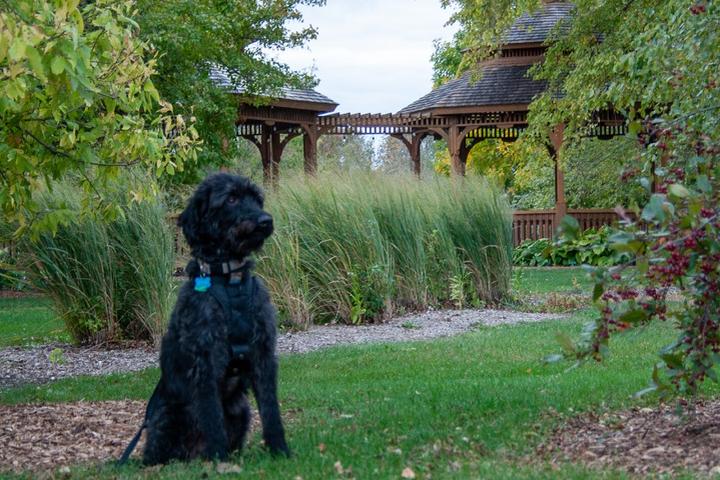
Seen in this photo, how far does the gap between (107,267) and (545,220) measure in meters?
18.1

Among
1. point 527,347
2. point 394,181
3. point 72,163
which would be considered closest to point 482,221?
point 394,181

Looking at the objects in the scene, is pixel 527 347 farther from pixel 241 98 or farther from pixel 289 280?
pixel 241 98

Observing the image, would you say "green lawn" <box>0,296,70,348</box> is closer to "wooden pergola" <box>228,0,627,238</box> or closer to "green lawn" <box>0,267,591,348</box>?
"green lawn" <box>0,267,591,348</box>

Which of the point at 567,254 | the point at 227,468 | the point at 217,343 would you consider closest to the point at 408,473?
the point at 227,468

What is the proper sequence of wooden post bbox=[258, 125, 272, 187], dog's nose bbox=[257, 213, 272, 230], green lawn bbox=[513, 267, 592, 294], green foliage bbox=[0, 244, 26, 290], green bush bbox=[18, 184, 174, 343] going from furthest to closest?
wooden post bbox=[258, 125, 272, 187] → green lawn bbox=[513, 267, 592, 294] → green bush bbox=[18, 184, 174, 343] → green foliage bbox=[0, 244, 26, 290] → dog's nose bbox=[257, 213, 272, 230]

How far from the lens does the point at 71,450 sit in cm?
566

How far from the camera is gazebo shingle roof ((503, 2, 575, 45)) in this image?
87.6 feet

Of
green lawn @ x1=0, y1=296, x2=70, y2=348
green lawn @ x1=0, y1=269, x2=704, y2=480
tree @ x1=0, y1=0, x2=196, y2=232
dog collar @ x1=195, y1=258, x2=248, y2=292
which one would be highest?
tree @ x1=0, y1=0, x2=196, y2=232

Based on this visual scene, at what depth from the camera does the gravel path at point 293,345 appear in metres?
9.10

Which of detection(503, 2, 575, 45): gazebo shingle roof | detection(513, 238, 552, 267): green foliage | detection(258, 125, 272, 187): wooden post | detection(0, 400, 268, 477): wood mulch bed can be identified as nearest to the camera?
detection(0, 400, 268, 477): wood mulch bed

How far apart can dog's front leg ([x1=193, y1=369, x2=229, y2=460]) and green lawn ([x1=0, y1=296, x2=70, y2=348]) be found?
6.15m

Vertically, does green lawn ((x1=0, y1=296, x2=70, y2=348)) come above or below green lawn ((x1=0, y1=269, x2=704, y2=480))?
below

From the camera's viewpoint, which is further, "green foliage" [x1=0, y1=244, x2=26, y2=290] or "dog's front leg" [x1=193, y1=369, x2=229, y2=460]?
"green foliage" [x1=0, y1=244, x2=26, y2=290]

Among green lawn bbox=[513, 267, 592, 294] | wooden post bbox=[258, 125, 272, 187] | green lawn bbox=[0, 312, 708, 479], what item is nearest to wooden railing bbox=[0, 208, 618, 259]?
green lawn bbox=[513, 267, 592, 294]
